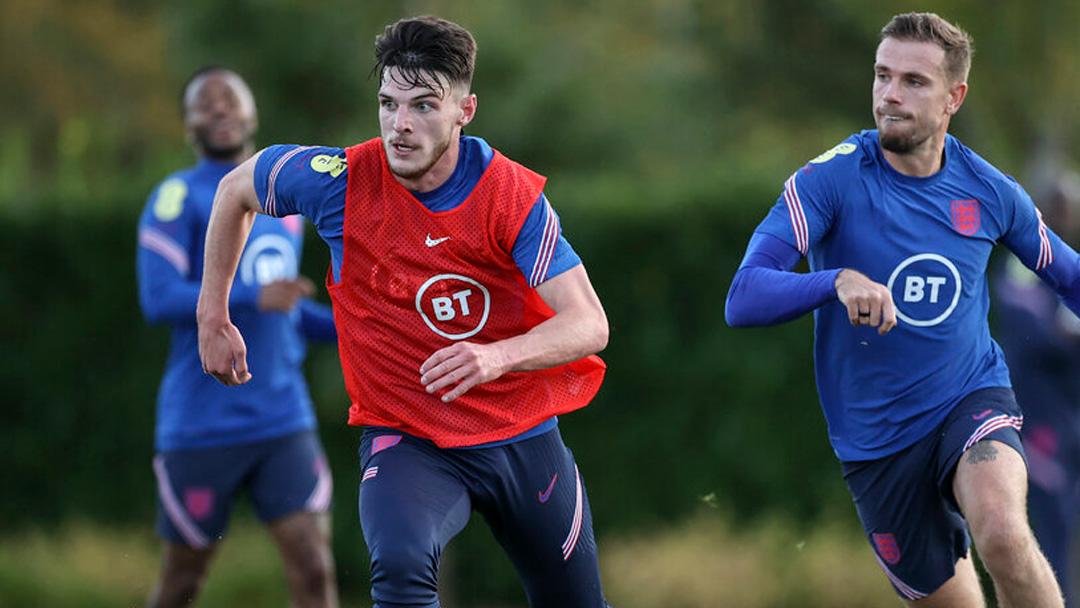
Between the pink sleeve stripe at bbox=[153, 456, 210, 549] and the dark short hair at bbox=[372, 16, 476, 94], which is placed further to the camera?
the pink sleeve stripe at bbox=[153, 456, 210, 549]

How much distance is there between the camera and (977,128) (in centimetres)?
1364

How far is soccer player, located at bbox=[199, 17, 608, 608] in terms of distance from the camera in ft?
18.3

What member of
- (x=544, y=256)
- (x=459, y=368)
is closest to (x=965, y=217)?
(x=544, y=256)

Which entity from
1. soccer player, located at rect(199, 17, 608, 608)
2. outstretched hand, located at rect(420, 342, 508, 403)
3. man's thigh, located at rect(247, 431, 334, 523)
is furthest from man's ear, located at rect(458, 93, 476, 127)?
man's thigh, located at rect(247, 431, 334, 523)

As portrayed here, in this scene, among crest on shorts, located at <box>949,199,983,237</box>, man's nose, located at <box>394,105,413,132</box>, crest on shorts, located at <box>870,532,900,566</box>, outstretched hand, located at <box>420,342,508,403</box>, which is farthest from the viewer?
crest on shorts, located at <box>870,532,900,566</box>

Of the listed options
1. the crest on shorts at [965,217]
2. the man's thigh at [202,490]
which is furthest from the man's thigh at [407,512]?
the man's thigh at [202,490]

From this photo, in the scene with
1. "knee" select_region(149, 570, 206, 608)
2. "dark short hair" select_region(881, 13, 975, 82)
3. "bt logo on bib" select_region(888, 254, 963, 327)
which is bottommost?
"knee" select_region(149, 570, 206, 608)

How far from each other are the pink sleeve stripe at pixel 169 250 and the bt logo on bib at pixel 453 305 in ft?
8.00

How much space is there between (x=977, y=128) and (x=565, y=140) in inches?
137

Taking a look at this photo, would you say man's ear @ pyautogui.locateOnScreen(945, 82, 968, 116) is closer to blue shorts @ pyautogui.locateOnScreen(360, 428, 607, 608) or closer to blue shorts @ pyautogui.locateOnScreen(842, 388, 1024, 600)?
blue shorts @ pyautogui.locateOnScreen(842, 388, 1024, 600)

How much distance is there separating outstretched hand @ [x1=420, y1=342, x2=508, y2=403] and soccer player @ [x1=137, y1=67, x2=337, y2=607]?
2734 millimetres

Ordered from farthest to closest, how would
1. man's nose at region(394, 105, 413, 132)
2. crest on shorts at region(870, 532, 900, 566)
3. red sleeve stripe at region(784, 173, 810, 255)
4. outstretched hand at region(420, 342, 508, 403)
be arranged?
1. crest on shorts at region(870, 532, 900, 566)
2. red sleeve stripe at region(784, 173, 810, 255)
3. man's nose at region(394, 105, 413, 132)
4. outstretched hand at region(420, 342, 508, 403)

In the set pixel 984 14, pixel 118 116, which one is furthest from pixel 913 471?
pixel 118 116

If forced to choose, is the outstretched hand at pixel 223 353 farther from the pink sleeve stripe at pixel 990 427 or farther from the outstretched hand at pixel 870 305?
the pink sleeve stripe at pixel 990 427
